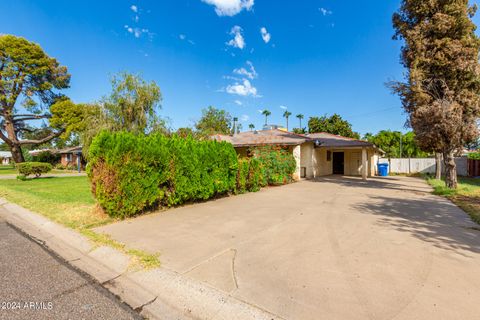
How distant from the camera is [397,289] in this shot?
2.67 m

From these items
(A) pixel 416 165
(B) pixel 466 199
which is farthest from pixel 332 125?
(B) pixel 466 199

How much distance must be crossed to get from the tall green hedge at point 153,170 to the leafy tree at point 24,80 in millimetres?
26348

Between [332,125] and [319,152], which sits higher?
[332,125]

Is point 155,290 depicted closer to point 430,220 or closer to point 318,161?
point 430,220

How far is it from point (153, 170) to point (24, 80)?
30420 millimetres

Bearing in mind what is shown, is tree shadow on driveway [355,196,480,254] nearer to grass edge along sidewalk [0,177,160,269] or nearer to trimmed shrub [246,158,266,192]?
trimmed shrub [246,158,266,192]

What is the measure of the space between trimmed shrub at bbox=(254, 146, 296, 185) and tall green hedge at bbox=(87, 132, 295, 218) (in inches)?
99.3

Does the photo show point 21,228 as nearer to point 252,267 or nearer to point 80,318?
point 80,318

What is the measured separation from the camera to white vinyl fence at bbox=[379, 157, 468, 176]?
19.2 metres

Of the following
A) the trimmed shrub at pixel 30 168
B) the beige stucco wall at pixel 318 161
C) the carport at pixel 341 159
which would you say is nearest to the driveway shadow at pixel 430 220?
the beige stucco wall at pixel 318 161

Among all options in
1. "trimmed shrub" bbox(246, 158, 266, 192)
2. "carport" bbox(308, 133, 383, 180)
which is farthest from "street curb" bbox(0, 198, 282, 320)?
"carport" bbox(308, 133, 383, 180)

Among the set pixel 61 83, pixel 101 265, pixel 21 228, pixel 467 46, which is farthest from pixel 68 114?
pixel 467 46

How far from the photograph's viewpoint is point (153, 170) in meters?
6.11

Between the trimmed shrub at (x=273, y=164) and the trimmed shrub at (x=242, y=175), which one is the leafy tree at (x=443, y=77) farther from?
the trimmed shrub at (x=242, y=175)
